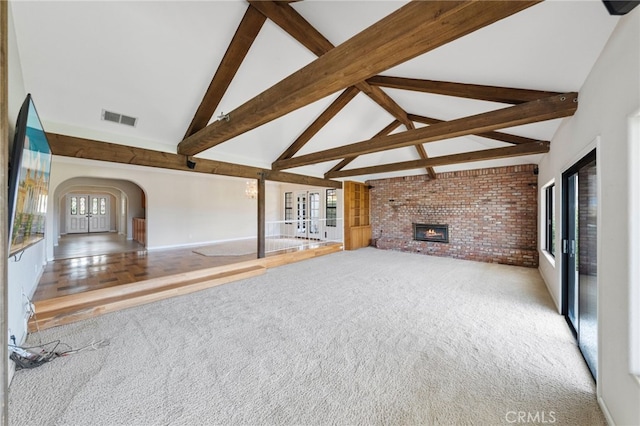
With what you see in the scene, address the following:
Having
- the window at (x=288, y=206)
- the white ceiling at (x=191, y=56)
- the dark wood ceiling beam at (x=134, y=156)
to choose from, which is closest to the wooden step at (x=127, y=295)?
the dark wood ceiling beam at (x=134, y=156)

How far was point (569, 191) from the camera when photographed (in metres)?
2.88

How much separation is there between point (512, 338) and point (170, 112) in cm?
532

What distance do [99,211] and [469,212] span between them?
16.9 metres

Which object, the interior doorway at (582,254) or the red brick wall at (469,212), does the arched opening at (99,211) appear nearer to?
the red brick wall at (469,212)

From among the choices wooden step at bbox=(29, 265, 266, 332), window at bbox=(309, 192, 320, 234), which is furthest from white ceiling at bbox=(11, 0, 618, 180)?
window at bbox=(309, 192, 320, 234)

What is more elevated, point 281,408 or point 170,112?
point 170,112

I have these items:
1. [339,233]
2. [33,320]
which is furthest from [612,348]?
[339,233]

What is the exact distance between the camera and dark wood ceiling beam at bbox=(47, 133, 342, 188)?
10.6ft

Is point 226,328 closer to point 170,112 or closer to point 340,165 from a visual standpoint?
point 170,112

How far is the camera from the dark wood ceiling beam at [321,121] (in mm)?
4520

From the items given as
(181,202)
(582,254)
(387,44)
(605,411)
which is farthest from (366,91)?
(181,202)

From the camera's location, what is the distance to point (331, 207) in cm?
896

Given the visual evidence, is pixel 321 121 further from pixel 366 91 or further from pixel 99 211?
pixel 99 211

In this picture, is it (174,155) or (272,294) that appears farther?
(174,155)
